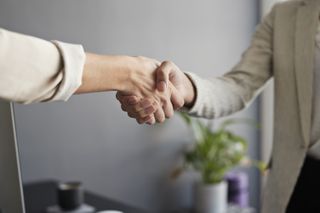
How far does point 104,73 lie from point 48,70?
17cm

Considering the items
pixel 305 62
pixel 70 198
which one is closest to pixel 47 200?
pixel 70 198

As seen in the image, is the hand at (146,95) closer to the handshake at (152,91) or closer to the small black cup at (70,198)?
the handshake at (152,91)

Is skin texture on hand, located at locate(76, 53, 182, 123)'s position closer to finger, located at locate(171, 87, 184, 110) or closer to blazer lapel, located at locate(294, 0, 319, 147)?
finger, located at locate(171, 87, 184, 110)

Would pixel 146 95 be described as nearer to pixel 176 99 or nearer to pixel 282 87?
pixel 176 99

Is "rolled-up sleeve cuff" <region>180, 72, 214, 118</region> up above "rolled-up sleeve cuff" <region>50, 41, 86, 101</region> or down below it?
below

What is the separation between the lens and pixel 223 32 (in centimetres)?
298

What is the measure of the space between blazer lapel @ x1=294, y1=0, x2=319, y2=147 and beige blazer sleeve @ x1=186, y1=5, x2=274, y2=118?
0.12 m

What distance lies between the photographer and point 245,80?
140cm

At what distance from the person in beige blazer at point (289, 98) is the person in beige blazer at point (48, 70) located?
0.29 metres

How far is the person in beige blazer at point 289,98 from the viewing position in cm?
125

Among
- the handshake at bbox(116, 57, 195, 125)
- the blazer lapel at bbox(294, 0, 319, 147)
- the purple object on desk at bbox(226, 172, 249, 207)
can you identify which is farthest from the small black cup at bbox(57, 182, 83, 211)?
the purple object on desk at bbox(226, 172, 249, 207)

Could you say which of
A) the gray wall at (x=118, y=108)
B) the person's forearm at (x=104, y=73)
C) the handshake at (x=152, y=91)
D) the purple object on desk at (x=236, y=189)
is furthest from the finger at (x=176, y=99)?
the purple object on desk at (x=236, y=189)

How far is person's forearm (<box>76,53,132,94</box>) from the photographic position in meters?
0.85

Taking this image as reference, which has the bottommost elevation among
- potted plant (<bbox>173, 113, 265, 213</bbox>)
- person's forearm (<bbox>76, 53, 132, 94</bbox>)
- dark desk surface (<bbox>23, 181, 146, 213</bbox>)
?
potted plant (<bbox>173, 113, 265, 213</bbox>)
